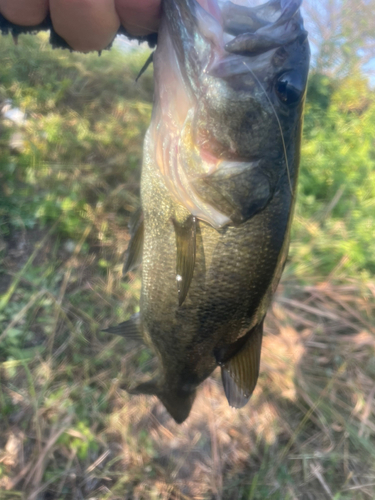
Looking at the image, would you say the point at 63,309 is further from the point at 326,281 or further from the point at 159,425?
the point at 326,281

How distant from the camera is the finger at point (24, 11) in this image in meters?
1.09

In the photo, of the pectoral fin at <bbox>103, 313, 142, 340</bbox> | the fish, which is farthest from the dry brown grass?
the fish

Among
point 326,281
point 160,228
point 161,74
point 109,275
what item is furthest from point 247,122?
point 326,281

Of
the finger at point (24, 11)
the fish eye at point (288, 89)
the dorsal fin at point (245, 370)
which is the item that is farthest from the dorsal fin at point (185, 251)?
the finger at point (24, 11)

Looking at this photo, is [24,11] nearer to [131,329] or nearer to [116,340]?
[131,329]

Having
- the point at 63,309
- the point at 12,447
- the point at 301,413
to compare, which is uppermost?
the point at 63,309

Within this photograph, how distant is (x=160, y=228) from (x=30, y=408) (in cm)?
155

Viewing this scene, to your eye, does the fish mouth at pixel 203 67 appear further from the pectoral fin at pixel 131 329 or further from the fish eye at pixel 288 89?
the pectoral fin at pixel 131 329

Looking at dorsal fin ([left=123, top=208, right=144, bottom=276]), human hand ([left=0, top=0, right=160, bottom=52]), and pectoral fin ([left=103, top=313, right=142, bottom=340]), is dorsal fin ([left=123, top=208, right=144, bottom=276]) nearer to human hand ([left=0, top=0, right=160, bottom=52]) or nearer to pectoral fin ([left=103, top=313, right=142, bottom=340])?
pectoral fin ([left=103, top=313, right=142, bottom=340])

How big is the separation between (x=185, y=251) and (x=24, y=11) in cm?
104

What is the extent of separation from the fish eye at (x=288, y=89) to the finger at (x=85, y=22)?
68 centimetres

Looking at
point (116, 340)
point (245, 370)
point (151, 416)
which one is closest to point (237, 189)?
point (245, 370)

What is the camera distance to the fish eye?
0.87 meters

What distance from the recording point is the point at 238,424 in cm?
221
